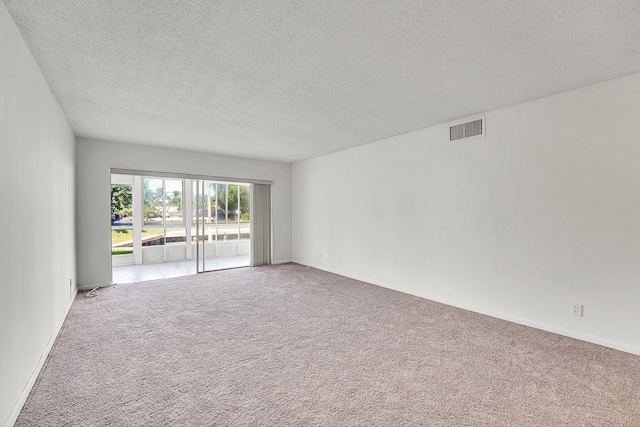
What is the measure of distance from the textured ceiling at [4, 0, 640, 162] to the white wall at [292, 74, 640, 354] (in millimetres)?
419

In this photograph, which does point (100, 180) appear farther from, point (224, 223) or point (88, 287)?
point (224, 223)

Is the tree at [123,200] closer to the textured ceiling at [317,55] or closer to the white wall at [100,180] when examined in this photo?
the white wall at [100,180]

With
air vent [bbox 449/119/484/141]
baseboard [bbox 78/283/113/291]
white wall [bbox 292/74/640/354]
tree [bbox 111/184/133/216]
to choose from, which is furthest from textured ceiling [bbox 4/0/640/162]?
tree [bbox 111/184/133/216]

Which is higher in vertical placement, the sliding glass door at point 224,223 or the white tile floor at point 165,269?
the sliding glass door at point 224,223

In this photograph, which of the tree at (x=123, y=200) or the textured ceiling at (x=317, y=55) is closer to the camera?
the textured ceiling at (x=317, y=55)

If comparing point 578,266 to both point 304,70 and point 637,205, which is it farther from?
point 304,70

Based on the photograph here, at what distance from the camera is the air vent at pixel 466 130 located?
374 centimetres

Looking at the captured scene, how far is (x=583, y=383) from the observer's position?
2199 mm

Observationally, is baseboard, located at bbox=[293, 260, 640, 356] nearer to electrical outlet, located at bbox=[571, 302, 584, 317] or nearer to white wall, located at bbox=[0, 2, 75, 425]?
electrical outlet, located at bbox=[571, 302, 584, 317]

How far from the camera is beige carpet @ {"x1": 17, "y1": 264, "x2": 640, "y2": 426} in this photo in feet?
6.12

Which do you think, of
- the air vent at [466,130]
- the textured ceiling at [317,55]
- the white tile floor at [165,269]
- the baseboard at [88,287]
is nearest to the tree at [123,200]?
the white tile floor at [165,269]

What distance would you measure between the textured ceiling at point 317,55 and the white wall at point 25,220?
294 mm

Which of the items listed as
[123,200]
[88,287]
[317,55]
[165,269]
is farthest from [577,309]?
[123,200]

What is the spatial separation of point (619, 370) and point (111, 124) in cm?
611
